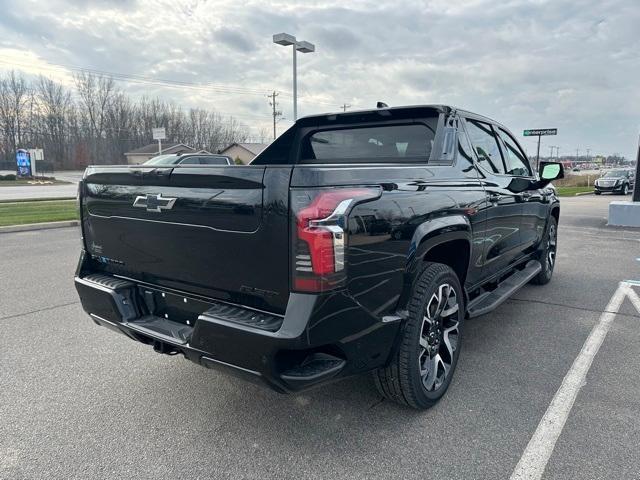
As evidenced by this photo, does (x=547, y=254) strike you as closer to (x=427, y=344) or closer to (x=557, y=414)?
(x=557, y=414)

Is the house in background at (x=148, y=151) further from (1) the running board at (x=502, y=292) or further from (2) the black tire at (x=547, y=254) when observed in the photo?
(1) the running board at (x=502, y=292)

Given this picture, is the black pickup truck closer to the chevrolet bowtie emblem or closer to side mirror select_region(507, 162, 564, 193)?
the chevrolet bowtie emblem

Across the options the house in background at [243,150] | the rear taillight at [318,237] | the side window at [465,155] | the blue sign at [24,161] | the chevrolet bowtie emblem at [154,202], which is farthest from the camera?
the house in background at [243,150]

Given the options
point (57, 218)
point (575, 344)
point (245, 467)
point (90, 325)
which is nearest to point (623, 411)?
point (575, 344)

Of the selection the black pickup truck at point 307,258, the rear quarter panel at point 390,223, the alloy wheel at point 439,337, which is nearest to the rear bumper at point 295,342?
the black pickup truck at point 307,258

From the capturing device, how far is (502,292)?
4.04 meters

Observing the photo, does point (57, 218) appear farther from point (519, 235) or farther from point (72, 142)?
point (72, 142)

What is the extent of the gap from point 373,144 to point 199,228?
1.86 metres

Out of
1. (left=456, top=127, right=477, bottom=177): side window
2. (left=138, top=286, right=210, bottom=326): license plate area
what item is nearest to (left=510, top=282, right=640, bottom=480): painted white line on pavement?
(left=456, top=127, right=477, bottom=177): side window

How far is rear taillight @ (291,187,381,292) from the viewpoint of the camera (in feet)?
6.61

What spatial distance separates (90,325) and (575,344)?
Answer: 4446 mm

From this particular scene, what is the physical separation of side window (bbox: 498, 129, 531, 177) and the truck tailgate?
3123 millimetres

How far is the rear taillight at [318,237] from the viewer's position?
2.01 meters

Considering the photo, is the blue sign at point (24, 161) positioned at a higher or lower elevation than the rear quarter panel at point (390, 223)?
higher
